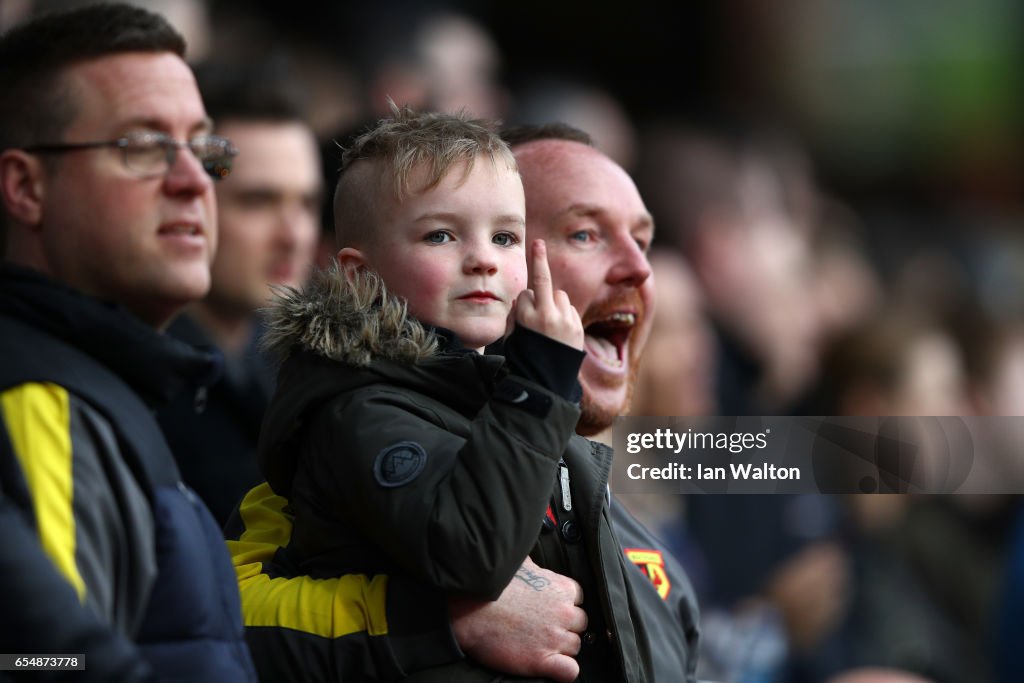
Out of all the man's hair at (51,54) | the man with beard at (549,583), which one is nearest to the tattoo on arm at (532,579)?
the man with beard at (549,583)

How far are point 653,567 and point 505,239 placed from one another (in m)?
0.79

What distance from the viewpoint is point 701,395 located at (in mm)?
5871

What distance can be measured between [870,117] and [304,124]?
5735 mm

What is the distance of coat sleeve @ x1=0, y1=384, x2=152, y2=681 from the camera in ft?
5.49

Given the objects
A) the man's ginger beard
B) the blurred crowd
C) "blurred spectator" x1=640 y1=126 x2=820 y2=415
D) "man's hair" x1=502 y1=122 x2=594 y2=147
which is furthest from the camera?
"blurred spectator" x1=640 y1=126 x2=820 y2=415

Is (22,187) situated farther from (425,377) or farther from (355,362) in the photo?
(425,377)

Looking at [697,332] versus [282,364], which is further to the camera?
[697,332]

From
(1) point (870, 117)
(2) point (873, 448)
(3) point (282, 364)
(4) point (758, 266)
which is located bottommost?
(3) point (282, 364)

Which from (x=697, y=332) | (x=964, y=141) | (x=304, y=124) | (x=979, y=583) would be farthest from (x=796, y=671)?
(x=964, y=141)

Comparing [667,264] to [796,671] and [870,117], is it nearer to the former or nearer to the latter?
[796,671]

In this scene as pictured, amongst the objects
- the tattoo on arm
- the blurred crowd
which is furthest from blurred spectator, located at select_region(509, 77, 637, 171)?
the tattoo on arm

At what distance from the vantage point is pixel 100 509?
6.05ft

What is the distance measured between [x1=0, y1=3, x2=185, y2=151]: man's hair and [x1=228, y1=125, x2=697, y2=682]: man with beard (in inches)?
30.5

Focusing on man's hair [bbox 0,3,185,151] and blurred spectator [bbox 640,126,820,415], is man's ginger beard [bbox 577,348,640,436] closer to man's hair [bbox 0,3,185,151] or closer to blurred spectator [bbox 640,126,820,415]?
man's hair [bbox 0,3,185,151]
